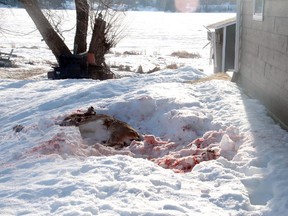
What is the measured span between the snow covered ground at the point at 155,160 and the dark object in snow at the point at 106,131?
27 cm

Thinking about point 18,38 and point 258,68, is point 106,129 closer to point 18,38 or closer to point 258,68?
point 258,68

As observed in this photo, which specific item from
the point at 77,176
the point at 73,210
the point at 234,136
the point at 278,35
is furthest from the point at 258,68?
the point at 73,210

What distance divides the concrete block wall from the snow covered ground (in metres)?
0.33

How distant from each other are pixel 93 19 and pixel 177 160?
48.1 ft

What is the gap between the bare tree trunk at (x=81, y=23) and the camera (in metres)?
17.1

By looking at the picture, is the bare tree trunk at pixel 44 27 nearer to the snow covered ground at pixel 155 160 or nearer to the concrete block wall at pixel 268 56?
the snow covered ground at pixel 155 160

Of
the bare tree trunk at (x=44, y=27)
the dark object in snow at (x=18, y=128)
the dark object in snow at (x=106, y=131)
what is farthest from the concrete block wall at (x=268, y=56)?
the bare tree trunk at (x=44, y=27)

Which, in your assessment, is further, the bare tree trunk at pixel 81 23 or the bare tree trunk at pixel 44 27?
Answer: the bare tree trunk at pixel 81 23

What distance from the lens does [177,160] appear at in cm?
567

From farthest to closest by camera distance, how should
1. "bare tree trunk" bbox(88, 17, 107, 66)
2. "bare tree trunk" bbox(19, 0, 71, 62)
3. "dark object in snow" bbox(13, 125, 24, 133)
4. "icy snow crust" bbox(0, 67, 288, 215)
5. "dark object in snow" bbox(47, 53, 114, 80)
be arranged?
1. "bare tree trunk" bbox(88, 17, 107, 66)
2. "bare tree trunk" bbox(19, 0, 71, 62)
3. "dark object in snow" bbox(47, 53, 114, 80)
4. "dark object in snow" bbox(13, 125, 24, 133)
5. "icy snow crust" bbox(0, 67, 288, 215)

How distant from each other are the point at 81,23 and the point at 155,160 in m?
12.5

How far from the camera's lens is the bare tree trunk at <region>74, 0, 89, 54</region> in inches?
672

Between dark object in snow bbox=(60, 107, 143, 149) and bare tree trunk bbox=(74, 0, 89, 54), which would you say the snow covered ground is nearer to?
dark object in snow bbox=(60, 107, 143, 149)

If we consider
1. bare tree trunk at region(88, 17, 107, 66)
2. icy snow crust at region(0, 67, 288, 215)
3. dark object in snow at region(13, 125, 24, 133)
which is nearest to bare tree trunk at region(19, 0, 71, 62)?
bare tree trunk at region(88, 17, 107, 66)
